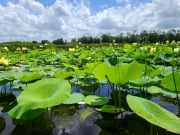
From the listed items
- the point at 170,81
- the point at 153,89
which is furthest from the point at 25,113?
the point at 153,89

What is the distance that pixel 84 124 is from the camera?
2.00m

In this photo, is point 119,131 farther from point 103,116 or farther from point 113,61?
point 113,61

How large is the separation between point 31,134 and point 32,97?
1.03ft

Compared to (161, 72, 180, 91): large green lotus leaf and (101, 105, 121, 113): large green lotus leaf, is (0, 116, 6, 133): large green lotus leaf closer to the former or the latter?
(101, 105, 121, 113): large green lotus leaf

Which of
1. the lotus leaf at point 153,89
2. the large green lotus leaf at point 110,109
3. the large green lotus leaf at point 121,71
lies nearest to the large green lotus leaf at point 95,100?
the large green lotus leaf at point 110,109

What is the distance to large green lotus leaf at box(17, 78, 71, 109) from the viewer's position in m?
1.50

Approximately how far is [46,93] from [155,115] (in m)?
0.83

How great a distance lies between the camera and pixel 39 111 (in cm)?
163

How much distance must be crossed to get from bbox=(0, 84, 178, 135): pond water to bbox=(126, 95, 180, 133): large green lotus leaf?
0.51 metres

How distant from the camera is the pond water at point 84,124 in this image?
1803mm

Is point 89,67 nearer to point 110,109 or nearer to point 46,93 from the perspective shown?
point 110,109

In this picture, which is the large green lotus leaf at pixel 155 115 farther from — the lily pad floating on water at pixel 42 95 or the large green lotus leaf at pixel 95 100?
the large green lotus leaf at pixel 95 100

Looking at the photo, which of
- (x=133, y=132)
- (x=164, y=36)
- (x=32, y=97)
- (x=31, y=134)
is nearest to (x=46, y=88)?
(x=32, y=97)

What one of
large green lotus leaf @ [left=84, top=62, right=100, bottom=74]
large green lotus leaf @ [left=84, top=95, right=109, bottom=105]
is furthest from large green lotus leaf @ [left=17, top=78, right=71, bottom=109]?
large green lotus leaf @ [left=84, top=62, right=100, bottom=74]
